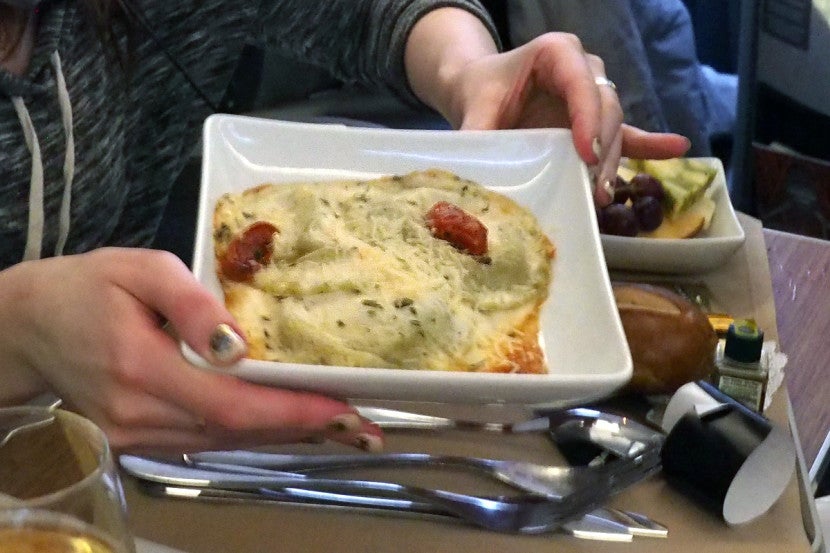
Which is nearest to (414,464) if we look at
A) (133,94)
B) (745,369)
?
(745,369)

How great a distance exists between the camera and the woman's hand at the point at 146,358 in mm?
473

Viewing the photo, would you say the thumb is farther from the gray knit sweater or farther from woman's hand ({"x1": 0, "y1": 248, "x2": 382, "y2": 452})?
the gray knit sweater

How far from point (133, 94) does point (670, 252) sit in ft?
1.91

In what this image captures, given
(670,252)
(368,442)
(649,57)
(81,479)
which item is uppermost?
(81,479)

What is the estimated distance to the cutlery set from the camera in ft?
1.87

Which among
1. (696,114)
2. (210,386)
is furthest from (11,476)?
(696,114)

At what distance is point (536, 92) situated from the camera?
2.63ft

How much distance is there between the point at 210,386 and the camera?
1.55ft

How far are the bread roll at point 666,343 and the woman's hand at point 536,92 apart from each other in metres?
0.10

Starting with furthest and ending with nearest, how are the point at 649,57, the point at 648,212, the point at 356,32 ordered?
the point at 649,57
the point at 356,32
the point at 648,212

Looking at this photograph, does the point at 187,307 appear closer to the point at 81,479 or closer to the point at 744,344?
the point at 81,479

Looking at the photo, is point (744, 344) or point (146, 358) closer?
point (146, 358)

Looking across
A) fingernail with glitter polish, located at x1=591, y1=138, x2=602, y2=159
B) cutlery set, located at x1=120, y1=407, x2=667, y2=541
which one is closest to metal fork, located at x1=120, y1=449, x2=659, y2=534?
cutlery set, located at x1=120, y1=407, x2=667, y2=541

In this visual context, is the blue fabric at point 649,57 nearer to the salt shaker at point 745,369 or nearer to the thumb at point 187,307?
the salt shaker at point 745,369
